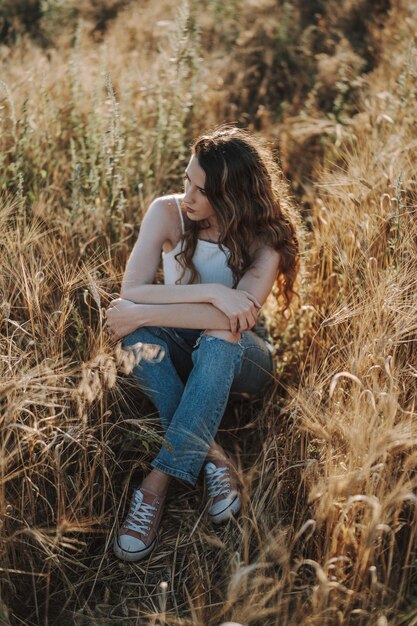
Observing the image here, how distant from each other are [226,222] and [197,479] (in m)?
0.94

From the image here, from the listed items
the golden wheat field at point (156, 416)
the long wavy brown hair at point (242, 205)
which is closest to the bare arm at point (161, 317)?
the golden wheat field at point (156, 416)

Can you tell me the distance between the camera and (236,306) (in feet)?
6.98

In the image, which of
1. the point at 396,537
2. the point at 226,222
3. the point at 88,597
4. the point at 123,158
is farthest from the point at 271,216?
the point at 88,597

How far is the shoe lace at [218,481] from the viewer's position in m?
2.03

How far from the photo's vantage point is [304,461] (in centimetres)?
190

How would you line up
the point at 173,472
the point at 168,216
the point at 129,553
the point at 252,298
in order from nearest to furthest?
the point at 129,553
the point at 173,472
the point at 252,298
the point at 168,216

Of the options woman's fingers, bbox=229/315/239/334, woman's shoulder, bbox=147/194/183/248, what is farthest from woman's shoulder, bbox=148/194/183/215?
woman's fingers, bbox=229/315/239/334

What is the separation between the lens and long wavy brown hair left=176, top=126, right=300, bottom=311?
7.26 ft

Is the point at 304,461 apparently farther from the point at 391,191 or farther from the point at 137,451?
the point at 391,191

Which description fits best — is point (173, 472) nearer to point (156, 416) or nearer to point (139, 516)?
point (139, 516)

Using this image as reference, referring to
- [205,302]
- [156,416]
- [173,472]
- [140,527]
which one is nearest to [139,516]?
[140,527]

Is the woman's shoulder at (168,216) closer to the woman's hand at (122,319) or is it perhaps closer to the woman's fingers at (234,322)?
the woman's hand at (122,319)

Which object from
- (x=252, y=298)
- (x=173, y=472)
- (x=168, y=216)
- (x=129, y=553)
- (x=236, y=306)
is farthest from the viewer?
(x=168, y=216)

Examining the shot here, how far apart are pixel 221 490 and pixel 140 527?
0.29m
